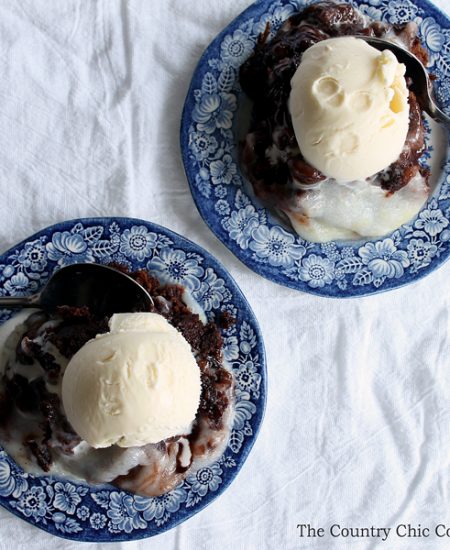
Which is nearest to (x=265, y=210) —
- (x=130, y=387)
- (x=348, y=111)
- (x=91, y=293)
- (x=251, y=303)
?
(x=251, y=303)

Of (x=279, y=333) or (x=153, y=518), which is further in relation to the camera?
(x=279, y=333)

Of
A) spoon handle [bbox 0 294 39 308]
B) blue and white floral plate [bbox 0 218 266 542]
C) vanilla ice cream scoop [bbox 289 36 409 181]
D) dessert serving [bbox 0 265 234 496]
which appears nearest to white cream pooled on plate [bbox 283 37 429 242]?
vanilla ice cream scoop [bbox 289 36 409 181]

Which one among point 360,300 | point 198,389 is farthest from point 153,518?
point 360,300

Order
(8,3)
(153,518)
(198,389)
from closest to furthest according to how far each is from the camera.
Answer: (198,389) → (153,518) → (8,3)

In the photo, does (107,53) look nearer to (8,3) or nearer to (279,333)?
(8,3)

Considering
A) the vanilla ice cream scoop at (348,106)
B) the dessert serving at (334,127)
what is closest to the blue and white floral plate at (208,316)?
the dessert serving at (334,127)

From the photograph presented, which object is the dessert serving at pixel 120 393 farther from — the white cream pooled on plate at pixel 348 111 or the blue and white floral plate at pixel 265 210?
the white cream pooled on plate at pixel 348 111

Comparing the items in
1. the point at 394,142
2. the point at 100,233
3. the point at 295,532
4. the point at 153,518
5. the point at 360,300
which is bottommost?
the point at 295,532
